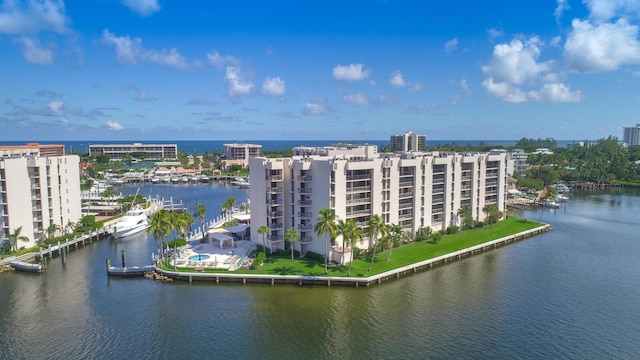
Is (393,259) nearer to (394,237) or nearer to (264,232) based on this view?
(394,237)

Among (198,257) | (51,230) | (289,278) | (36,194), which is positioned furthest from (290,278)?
(36,194)

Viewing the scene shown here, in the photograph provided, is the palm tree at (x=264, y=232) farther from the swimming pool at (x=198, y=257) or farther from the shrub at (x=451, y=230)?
the shrub at (x=451, y=230)

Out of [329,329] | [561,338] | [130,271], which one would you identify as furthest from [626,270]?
[130,271]

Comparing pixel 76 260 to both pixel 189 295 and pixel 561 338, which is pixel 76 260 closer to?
pixel 189 295

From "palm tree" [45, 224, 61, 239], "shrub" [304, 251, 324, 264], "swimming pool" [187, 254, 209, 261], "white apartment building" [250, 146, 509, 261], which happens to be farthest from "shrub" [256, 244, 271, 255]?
"palm tree" [45, 224, 61, 239]

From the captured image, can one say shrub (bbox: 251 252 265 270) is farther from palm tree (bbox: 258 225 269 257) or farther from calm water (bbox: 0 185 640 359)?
calm water (bbox: 0 185 640 359)
